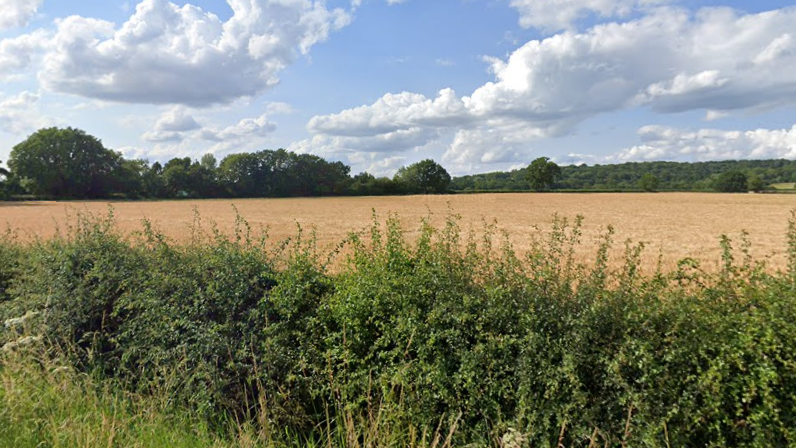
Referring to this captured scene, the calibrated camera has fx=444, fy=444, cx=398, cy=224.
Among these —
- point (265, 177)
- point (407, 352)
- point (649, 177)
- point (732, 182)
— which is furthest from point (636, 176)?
point (407, 352)

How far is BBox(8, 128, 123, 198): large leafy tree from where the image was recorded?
74938 mm

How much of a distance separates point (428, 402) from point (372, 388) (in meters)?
0.59

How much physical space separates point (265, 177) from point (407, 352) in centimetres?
9041

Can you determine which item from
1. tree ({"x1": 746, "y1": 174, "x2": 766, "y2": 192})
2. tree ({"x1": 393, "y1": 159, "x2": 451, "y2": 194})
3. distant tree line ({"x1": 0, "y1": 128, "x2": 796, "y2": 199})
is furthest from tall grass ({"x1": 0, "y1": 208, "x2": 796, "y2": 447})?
tree ({"x1": 746, "y1": 174, "x2": 766, "y2": 192})

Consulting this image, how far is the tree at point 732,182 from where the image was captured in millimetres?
82562

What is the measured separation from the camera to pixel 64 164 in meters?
77.7

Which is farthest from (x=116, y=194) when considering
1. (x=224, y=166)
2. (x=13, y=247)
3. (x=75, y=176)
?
(x=13, y=247)

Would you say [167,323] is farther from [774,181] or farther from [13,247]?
[774,181]

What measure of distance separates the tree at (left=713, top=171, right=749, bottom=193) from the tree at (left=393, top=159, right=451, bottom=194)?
171 ft

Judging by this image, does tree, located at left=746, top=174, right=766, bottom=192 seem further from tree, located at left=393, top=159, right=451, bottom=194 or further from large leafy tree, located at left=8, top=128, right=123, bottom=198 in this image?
large leafy tree, located at left=8, top=128, right=123, bottom=198

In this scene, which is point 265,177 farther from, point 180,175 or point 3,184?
point 3,184

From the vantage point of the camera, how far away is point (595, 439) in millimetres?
3061

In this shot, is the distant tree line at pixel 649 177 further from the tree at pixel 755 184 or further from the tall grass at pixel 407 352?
the tall grass at pixel 407 352

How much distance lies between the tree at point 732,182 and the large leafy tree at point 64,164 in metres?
113
